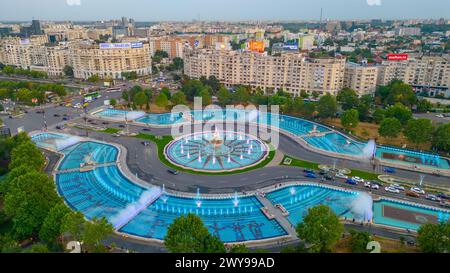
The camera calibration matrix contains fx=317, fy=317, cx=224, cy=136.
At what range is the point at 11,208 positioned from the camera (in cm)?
2891

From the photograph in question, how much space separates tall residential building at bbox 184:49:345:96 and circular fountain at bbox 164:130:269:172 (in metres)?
35.4

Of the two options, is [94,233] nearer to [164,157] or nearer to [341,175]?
[164,157]

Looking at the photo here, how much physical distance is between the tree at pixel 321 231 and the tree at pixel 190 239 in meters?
7.21

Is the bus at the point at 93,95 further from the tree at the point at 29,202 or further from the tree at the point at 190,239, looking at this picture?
the tree at the point at 190,239

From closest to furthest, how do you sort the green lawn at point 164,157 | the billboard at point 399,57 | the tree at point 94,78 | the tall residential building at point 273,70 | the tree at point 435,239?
the tree at point 435,239, the green lawn at point 164,157, the tall residential building at point 273,70, the billboard at point 399,57, the tree at point 94,78

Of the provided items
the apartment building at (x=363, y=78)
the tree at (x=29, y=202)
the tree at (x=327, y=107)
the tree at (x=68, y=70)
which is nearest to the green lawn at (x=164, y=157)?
the tree at (x=29, y=202)

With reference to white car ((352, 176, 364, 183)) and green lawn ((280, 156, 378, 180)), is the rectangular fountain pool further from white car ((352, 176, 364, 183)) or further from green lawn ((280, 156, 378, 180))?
white car ((352, 176, 364, 183))

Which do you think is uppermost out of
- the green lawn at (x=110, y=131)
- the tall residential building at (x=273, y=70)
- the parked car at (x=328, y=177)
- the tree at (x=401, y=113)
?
the tall residential building at (x=273, y=70)

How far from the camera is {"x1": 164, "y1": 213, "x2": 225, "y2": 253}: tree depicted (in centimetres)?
2273

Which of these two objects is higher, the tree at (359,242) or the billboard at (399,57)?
the billboard at (399,57)

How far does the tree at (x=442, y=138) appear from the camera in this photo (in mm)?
47750

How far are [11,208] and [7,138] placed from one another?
783 inches

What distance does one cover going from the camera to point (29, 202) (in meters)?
28.8

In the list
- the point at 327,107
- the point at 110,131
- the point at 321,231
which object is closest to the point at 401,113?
the point at 327,107
